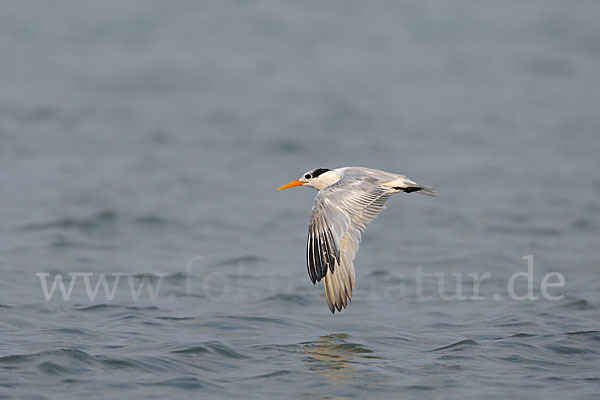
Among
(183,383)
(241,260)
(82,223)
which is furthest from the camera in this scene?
(82,223)

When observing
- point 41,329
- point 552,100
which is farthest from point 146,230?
point 552,100

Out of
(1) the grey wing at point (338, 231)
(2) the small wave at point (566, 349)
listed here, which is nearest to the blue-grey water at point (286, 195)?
(2) the small wave at point (566, 349)

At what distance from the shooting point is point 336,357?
7.77 meters

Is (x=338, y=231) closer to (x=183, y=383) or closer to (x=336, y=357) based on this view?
(x=336, y=357)

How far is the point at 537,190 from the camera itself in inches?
566

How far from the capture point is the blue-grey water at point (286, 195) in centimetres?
767

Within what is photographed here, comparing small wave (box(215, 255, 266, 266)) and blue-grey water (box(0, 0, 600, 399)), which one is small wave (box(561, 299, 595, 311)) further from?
small wave (box(215, 255, 266, 266))

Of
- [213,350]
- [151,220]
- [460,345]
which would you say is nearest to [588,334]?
[460,345]

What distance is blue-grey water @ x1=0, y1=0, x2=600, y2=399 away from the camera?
7.67 meters

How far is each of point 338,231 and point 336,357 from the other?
1.11 m

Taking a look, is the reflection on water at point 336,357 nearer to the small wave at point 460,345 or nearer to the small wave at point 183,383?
the small wave at point 460,345

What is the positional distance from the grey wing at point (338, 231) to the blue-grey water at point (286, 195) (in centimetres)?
49

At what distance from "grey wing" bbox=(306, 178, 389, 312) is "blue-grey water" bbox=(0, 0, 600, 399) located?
49cm

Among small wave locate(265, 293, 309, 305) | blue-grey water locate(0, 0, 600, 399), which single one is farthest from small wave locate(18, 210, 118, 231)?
small wave locate(265, 293, 309, 305)
